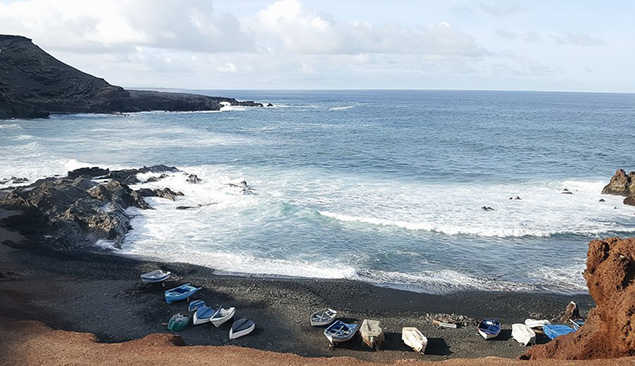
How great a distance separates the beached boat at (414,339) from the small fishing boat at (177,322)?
9.23m

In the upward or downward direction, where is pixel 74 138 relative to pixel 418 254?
upward

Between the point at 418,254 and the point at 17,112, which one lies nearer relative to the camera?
the point at 418,254

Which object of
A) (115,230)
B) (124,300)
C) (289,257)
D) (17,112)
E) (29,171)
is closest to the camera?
(124,300)

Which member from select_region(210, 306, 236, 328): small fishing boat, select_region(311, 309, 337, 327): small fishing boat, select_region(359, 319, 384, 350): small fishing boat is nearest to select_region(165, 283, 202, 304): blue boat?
select_region(210, 306, 236, 328): small fishing boat

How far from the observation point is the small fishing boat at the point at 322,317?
20.6 metres

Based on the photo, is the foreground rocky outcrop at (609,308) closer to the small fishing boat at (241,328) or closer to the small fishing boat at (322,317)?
the small fishing boat at (322,317)

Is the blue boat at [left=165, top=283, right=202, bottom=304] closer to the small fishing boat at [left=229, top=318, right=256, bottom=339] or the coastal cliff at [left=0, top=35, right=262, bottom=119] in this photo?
the small fishing boat at [left=229, top=318, right=256, bottom=339]

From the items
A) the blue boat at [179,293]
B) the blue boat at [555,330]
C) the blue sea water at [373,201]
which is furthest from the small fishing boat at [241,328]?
the blue boat at [555,330]

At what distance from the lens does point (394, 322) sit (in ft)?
70.2

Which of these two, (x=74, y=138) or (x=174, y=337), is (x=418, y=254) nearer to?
→ (x=174, y=337)

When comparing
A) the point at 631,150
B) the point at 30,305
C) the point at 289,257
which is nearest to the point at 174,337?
the point at 30,305

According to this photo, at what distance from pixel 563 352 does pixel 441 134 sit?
75.0 m

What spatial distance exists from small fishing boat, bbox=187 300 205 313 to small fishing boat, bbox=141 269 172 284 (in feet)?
8.90

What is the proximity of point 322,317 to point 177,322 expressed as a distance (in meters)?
6.20
